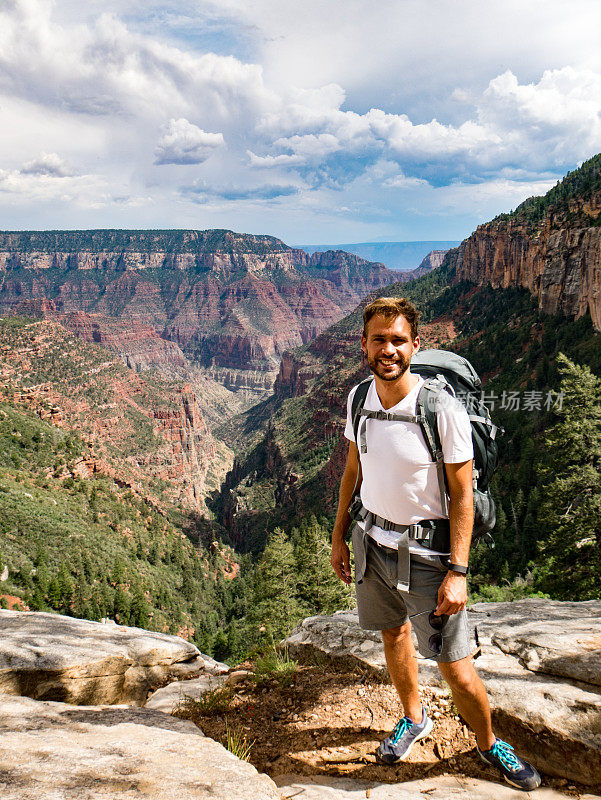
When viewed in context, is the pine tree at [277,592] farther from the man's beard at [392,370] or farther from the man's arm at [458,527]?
the man's beard at [392,370]

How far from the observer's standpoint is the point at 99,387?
382ft

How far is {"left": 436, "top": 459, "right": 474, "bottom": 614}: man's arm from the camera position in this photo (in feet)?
11.2

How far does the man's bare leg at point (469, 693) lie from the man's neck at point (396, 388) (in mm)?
2179

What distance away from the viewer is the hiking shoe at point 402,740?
13.6 feet

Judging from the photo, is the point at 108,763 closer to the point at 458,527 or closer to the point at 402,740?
→ the point at 402,740

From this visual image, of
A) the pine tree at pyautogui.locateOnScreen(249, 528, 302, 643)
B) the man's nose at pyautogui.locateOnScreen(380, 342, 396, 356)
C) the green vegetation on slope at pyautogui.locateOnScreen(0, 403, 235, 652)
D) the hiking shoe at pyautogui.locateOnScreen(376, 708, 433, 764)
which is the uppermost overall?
the man's nose at pyautogui.locateOnScreen(380, 342, 396, 356)

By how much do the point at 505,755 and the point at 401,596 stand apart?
152 centimetres

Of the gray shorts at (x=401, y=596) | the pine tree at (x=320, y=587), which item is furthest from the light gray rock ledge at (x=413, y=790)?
the pine tree at (x=320, y=587)

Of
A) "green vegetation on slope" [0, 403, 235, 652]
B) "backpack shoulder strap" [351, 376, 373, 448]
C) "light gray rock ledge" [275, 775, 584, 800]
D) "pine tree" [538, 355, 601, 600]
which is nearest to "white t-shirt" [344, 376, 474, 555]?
"backpack shoulder strap" [351, 376, 373, 448]

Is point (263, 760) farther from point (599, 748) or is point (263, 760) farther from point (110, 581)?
point (110, 581)

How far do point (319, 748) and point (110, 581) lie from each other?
132ft

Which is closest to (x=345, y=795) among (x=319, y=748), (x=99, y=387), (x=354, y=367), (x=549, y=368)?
(x=319, y=748)

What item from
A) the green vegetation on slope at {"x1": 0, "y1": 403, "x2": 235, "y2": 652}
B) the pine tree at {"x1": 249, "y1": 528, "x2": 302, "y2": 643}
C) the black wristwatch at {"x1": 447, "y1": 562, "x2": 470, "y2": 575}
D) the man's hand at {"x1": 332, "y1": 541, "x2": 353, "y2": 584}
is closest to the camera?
the black wristwatch at {"x1": 447, "y1": 562, "x2": 470, "y2": 575}

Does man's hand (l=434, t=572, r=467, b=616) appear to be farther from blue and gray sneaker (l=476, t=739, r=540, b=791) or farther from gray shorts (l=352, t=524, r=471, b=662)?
blue and gray sneaker (l=476, t=739, r=540, b=791)
